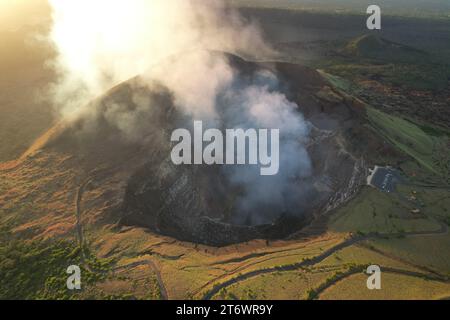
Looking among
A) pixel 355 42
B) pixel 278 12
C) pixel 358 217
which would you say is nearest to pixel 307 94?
pixel 358 217

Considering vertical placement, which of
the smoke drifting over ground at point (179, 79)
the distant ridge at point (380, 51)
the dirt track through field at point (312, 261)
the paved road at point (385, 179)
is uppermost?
the distant ridge at point (380, 51)

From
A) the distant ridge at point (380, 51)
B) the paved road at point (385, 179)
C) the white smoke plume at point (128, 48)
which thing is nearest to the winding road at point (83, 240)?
the white smoke plume at point (128, 48)

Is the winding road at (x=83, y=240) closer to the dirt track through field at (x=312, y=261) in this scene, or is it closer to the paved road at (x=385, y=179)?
the dirt track through field at (x=312, y=261)

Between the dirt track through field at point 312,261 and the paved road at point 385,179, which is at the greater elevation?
the paved road at point 385,179

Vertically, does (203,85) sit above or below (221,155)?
above

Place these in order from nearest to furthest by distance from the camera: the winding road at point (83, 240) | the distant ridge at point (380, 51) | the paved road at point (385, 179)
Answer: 1. the winding road at point (83, 240)
2. the paved road at point (385, 179)
3. the distant ridge at point (380, 51)

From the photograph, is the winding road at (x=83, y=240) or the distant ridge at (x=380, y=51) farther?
the distant ridge at (x=380, y=51)

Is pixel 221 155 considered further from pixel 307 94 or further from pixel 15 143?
pixel 15 143

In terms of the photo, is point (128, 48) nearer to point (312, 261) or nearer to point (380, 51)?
point (312, 261)
